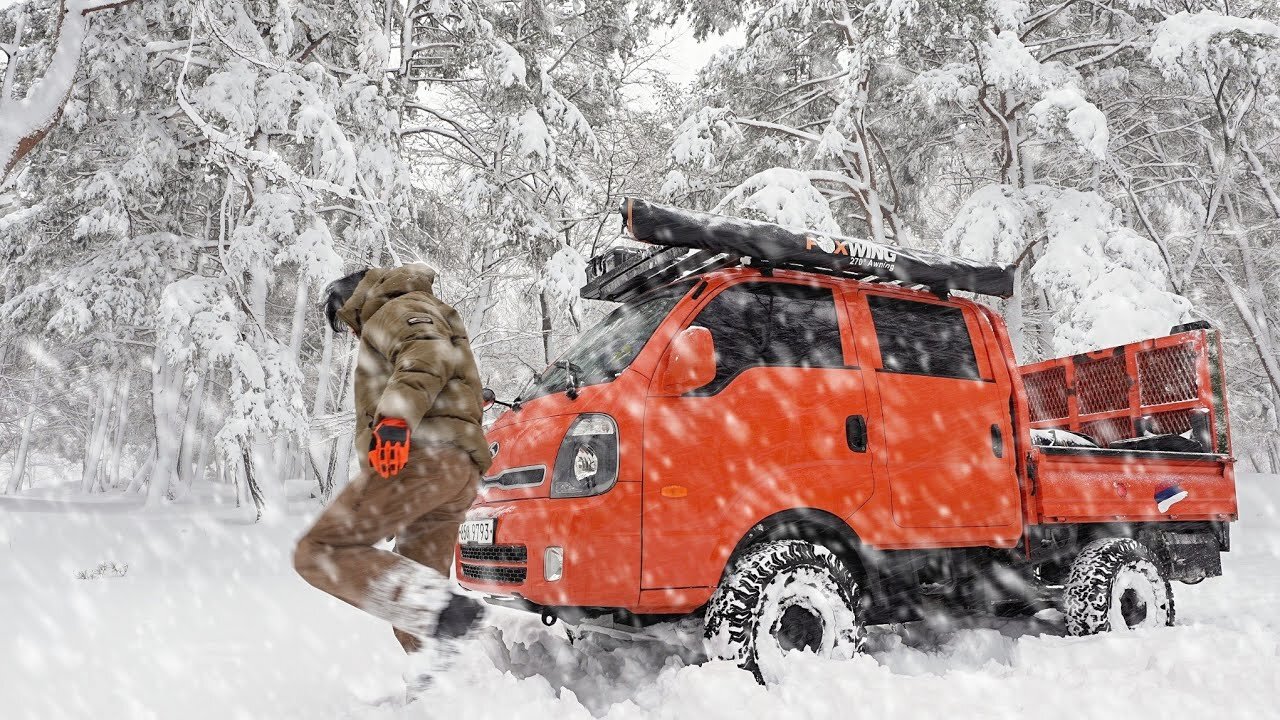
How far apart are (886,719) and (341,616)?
14.2 ft

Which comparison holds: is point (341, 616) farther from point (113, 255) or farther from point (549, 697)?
point (113, 255)

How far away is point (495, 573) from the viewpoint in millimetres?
3994

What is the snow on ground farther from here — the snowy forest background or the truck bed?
the snowy forest background

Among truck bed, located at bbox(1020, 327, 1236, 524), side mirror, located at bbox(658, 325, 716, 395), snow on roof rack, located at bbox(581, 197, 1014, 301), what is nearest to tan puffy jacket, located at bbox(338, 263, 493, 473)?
side mirror, located at bbox(658, 325, 716, 395)

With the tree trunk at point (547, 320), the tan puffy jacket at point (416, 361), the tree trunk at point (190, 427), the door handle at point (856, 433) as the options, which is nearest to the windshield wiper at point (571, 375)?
the tan puffy jacket at point (416, 361)

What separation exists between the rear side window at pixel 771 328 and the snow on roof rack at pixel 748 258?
0.16m

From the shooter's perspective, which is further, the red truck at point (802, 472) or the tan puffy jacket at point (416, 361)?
the red truck at point (802, 472)

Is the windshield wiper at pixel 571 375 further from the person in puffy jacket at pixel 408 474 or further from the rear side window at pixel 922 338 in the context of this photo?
the rear side window at pixel 922 338

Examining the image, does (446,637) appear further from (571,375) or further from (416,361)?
(571,375)

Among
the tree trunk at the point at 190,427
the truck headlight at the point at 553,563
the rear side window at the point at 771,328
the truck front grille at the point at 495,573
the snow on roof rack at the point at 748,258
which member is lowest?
the truck front grille at the point at 495,573

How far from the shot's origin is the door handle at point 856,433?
423 cm

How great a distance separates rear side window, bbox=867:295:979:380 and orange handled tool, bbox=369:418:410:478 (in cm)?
266

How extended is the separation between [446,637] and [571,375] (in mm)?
1480

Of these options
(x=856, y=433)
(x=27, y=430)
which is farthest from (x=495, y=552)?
(x=27, y=430)
